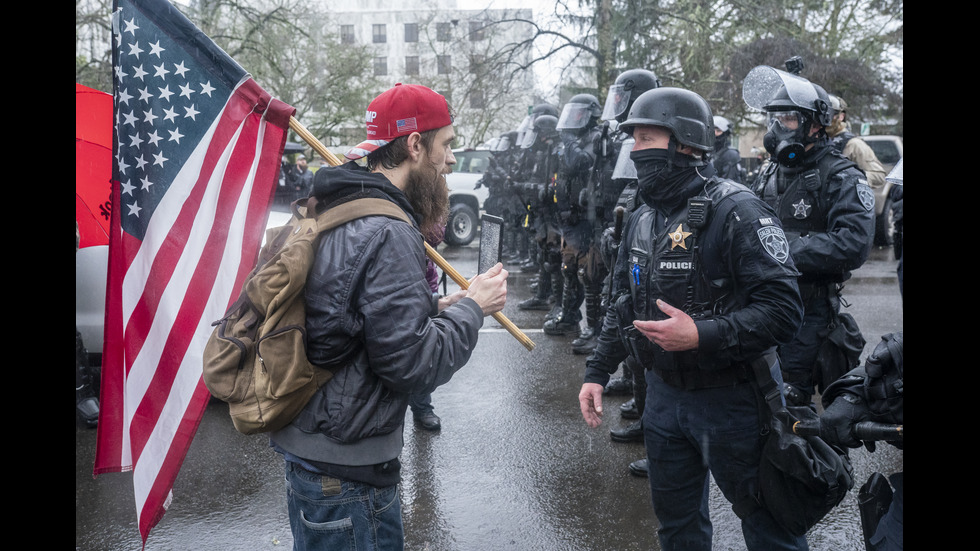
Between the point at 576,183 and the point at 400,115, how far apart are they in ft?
18.6

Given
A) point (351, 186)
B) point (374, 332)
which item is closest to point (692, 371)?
point (374, 332)

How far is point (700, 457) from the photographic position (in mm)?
2693

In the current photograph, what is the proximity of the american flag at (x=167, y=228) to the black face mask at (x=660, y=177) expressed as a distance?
1361 mm

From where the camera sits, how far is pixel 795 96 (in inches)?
160

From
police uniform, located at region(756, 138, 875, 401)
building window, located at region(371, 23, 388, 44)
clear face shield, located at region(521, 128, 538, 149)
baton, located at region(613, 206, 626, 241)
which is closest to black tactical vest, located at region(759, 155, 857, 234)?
police uniform, located at region(756, 138, 875, 401)

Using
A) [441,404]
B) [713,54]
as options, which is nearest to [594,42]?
[713,54]

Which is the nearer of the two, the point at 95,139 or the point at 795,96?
the point at 95,139

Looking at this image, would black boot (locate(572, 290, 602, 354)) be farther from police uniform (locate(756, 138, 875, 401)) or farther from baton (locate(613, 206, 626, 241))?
police uniform (locate(756, 138, 875, 401))

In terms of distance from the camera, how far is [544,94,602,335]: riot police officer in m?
7.36

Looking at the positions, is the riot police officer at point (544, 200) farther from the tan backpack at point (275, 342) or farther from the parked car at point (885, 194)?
the parked car at point (885, 194)

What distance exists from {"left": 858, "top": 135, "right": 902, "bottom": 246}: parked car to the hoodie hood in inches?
→ 500

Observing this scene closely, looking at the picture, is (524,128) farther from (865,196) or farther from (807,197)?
(865,196)
